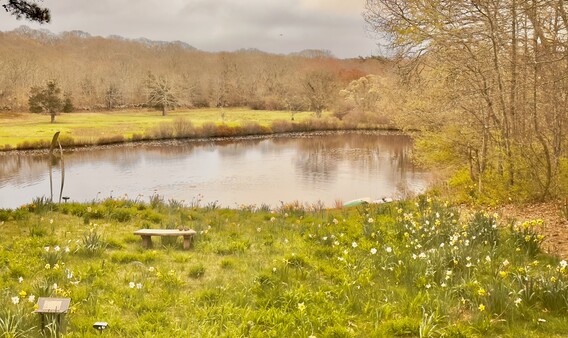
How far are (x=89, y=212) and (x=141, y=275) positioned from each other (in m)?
4.19

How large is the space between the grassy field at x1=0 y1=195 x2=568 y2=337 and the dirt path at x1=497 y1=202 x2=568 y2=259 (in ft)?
2.52

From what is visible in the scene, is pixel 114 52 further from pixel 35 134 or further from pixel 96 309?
pixel 96 309

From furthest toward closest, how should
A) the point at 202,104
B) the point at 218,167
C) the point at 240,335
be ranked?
the point at 202,104 < the point at 218,167 < the point at 240,335

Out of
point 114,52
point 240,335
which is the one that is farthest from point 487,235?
point 114,52

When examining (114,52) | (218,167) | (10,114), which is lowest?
(218,167)

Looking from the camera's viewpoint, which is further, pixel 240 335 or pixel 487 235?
pixel 487 235

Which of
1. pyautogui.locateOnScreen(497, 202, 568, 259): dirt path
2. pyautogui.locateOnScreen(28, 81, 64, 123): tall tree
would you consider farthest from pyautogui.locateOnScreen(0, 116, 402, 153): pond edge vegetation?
pyautogui.locateOnScreen(497, 202, 568, 259): dirt path

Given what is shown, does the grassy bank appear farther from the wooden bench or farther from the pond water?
the wooden bench

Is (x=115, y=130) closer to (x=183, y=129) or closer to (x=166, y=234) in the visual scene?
(x=183, y=129)

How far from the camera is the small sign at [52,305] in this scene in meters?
4.33

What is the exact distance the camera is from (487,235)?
24.7 feet

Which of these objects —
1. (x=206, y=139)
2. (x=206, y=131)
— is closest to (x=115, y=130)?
(x=206, y=131)

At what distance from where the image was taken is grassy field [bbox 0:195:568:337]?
4887mm

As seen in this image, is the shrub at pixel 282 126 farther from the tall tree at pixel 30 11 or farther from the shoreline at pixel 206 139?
the tall tree at pixel 30 11
